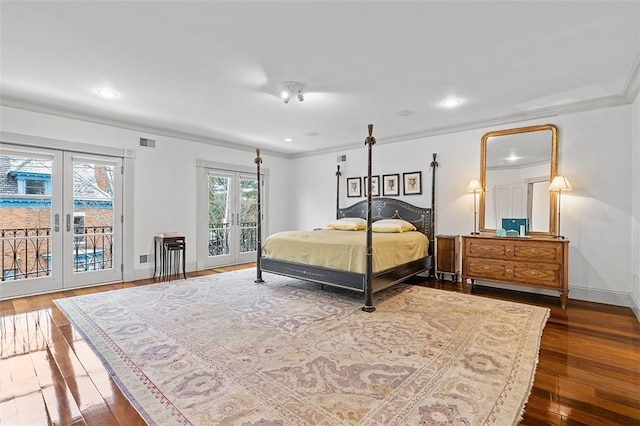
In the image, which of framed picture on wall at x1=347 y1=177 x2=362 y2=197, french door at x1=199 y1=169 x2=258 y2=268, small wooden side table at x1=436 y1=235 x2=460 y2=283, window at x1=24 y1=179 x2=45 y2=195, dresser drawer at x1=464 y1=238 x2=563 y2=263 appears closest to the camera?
dresser drawer at x1=464 y1=238 x2=563 y2=263

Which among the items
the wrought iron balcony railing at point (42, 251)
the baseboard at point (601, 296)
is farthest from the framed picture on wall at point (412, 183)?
the wrought iron balcony railing at point (42, 251)

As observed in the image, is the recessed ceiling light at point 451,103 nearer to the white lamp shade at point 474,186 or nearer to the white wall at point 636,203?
the white lamp shade at point 474,186

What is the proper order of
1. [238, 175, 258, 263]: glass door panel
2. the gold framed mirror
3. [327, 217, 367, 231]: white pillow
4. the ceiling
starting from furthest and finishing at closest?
[238, 175, 258, 263]: glass door panel < [327, 217, 367, 231]: white pillow < the gold framed mirror < the ceiling

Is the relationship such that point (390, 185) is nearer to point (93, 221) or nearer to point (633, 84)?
point (633, 84)

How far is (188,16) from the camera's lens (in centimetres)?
234

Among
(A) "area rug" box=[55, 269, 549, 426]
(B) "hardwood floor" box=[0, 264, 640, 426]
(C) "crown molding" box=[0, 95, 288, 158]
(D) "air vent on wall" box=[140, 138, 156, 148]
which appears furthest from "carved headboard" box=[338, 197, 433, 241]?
(D) "air vent on wall" box=[140, 138, 156, 148]

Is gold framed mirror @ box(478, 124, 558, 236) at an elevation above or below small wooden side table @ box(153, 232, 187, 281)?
above

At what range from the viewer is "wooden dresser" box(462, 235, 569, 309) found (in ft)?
12.6

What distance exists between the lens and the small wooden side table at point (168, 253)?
210 inches

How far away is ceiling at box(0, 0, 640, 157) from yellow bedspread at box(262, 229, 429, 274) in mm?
1878

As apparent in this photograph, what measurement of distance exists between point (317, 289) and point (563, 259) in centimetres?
321

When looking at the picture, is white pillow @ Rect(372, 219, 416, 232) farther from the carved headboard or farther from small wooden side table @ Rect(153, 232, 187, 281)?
small wooden side table @ Rect(153, 232, 187, 281)

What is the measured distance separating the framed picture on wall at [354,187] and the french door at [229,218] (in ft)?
7.21

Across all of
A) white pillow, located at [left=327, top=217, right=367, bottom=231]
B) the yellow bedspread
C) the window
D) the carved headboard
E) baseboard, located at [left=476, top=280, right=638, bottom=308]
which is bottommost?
baseboard, located at [left=476, top=280, right=638, bottom=308]
